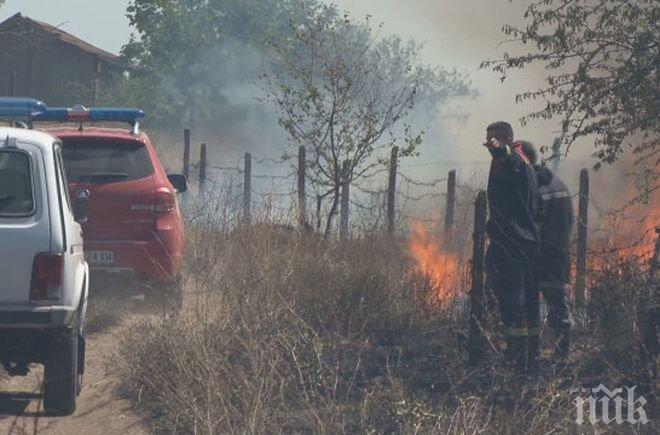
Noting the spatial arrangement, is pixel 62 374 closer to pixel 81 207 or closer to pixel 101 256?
pixel 81 207

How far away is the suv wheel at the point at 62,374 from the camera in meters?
7.37

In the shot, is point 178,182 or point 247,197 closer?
point 178,182

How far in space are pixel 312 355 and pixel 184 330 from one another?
35.2 inches

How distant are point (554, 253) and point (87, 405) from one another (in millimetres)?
3576

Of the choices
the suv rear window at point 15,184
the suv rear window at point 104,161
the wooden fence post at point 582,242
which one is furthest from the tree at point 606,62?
the suv rear window at point 15,184

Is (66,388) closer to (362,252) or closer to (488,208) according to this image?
(488,208)

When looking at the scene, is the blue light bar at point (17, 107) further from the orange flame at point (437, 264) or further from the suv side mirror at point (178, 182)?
the orange flame at point (437, 264)

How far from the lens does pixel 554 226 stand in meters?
8.97

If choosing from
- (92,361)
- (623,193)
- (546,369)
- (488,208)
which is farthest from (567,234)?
(623,193)

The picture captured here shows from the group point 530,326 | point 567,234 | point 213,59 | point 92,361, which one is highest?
point 213,59

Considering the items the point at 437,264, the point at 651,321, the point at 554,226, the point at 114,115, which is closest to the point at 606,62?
the point at 554,226

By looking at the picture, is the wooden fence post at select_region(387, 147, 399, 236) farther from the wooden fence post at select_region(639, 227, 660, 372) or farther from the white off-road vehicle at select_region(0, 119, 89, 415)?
the white off-road vehicle at select_region(0, 119, 89, 415)

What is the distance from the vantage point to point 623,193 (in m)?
23.2

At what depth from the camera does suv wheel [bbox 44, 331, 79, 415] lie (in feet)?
24.2
